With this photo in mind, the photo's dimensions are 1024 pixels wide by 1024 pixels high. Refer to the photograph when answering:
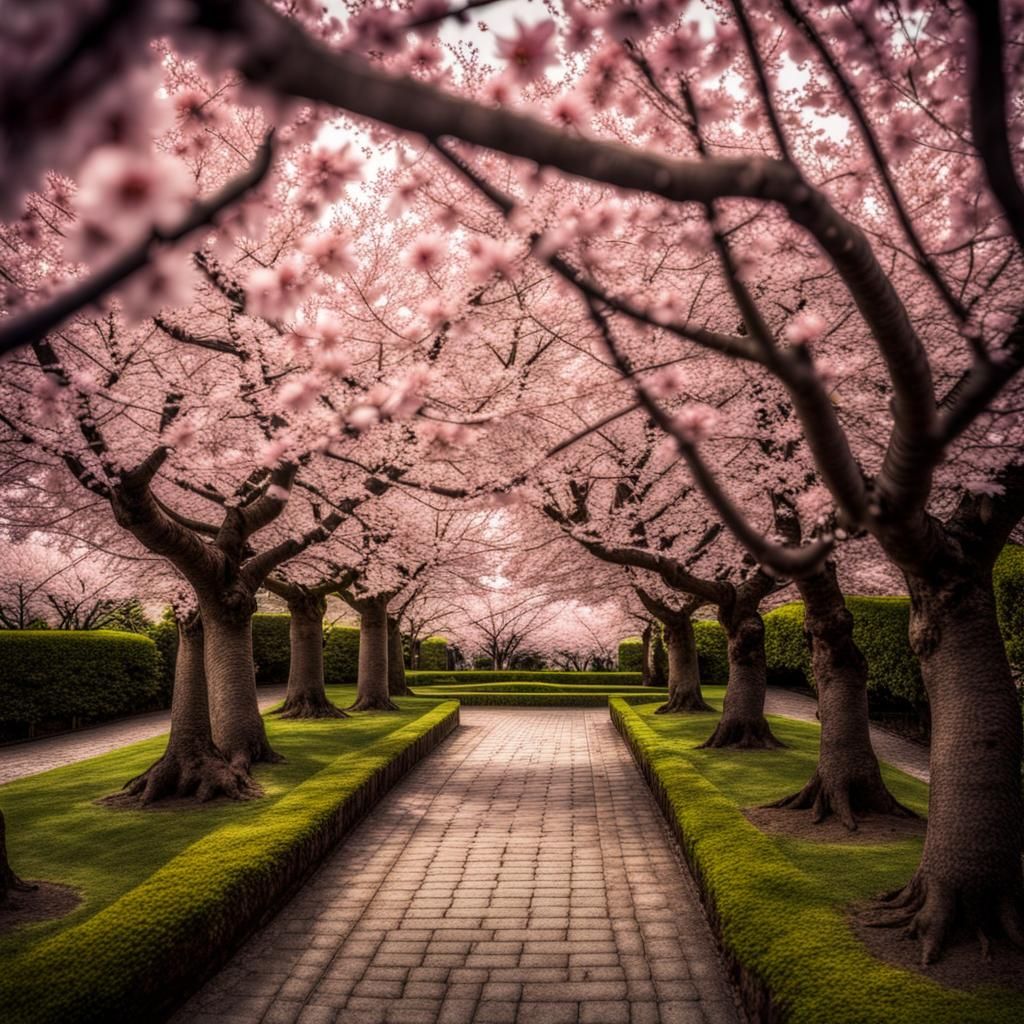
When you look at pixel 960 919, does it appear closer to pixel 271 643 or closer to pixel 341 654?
pixel 271 643

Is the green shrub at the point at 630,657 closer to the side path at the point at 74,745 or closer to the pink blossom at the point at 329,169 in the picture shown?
the side path at the point at 74,745

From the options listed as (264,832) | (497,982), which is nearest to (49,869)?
(264,832)

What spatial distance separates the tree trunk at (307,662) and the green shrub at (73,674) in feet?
16.1

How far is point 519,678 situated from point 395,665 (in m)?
12.8

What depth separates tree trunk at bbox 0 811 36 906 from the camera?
589cm

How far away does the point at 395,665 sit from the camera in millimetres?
26125

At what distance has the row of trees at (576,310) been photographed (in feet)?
5.65

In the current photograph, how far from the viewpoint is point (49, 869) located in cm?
696

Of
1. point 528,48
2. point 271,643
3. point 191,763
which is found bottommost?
point 191,763

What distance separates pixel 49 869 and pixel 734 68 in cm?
891

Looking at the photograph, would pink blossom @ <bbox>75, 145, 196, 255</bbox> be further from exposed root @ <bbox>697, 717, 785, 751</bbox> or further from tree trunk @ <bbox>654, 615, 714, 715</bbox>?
tree trunk @ <bbox>654, 615, 714, 715</bbox>

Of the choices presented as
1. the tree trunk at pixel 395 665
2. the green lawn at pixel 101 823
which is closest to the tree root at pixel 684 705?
the green lawn at pixel 101 823

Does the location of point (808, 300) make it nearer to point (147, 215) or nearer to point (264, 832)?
point (264, 832)

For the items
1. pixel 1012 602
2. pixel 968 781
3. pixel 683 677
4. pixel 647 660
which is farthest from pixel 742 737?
pixel 647 660
